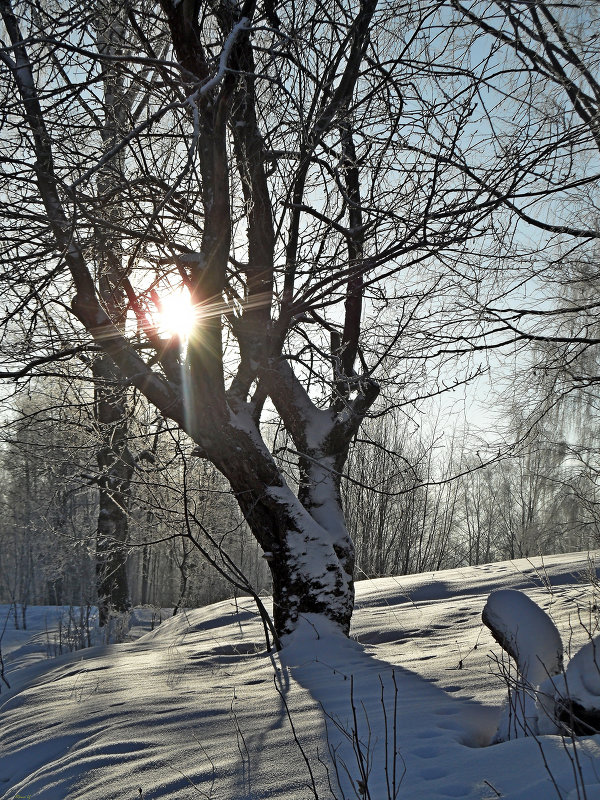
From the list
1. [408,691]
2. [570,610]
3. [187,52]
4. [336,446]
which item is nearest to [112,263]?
[187,52]

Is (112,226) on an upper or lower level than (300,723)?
upper

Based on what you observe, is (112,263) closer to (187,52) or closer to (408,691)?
(187,52)

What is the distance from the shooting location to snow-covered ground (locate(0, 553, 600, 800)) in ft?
5.71

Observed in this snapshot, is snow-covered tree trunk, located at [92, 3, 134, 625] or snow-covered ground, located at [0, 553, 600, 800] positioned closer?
snow-covered ground, located at [0, 553, 600, 800]

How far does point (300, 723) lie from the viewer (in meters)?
2.37

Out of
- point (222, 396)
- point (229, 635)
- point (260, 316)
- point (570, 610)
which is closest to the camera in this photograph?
point (570, 610)

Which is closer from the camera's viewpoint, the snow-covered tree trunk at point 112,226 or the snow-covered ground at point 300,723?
the snow-covered ground at point 300,723

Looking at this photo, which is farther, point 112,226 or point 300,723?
point 112,226

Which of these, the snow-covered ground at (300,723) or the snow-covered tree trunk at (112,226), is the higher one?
the snow-covered tree trunk at (112,226)

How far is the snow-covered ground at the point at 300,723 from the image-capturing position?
174 cm

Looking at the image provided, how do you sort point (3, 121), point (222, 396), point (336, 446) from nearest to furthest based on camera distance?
1. point (3, 121)
2. point (222, 396)
3. point (336, 446)

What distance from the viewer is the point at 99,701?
3.11 meters

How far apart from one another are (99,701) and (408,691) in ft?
5.15

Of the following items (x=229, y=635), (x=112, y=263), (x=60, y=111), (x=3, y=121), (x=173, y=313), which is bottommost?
(x=229, y=635)
